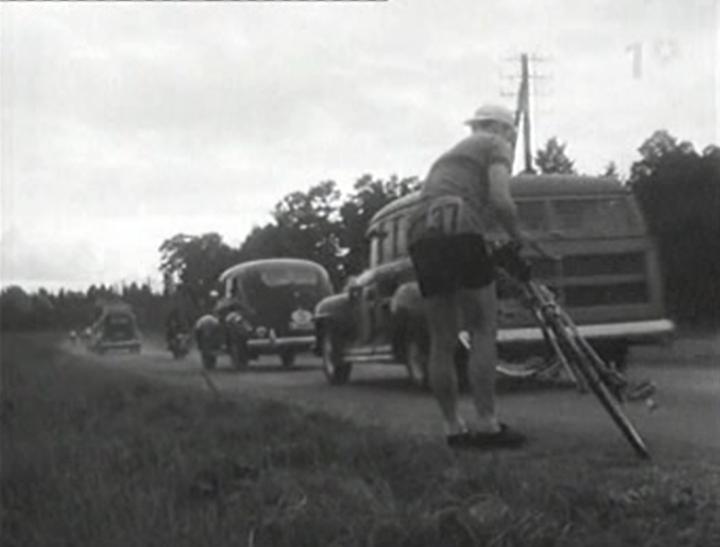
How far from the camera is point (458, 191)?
247 cm

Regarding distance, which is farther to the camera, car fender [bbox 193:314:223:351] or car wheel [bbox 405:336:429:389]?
car fender [bbox 193:314:223:351]

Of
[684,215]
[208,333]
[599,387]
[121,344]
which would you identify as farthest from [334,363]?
[121,344]

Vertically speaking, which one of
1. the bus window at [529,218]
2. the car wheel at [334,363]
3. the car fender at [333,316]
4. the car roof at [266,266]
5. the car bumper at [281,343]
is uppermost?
the bus window at [529,218]

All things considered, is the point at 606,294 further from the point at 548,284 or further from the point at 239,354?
the point at 239,354

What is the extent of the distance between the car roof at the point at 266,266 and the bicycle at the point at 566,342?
0.33 meters

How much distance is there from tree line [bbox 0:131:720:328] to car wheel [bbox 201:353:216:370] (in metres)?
0.14

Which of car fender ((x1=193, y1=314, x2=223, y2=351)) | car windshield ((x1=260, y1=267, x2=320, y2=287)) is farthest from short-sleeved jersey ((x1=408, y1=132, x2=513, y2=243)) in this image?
car fender ((x1=193, y1=314, x2=223, y2=351))

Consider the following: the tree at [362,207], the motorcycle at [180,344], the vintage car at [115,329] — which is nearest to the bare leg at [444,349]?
the tree at [362,207]

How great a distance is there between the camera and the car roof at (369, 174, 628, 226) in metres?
2.14

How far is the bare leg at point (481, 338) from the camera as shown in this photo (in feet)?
8.27

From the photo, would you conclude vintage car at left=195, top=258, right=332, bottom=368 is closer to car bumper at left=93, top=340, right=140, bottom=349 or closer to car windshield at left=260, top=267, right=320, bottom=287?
car windshield at left=260, top=267, right=320, bottom=287

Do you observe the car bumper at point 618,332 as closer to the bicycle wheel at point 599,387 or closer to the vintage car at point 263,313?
the bicycle wheel at point 599,387

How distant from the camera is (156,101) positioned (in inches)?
104

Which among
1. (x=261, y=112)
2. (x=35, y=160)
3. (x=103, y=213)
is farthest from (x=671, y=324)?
(x=35, y=160)
